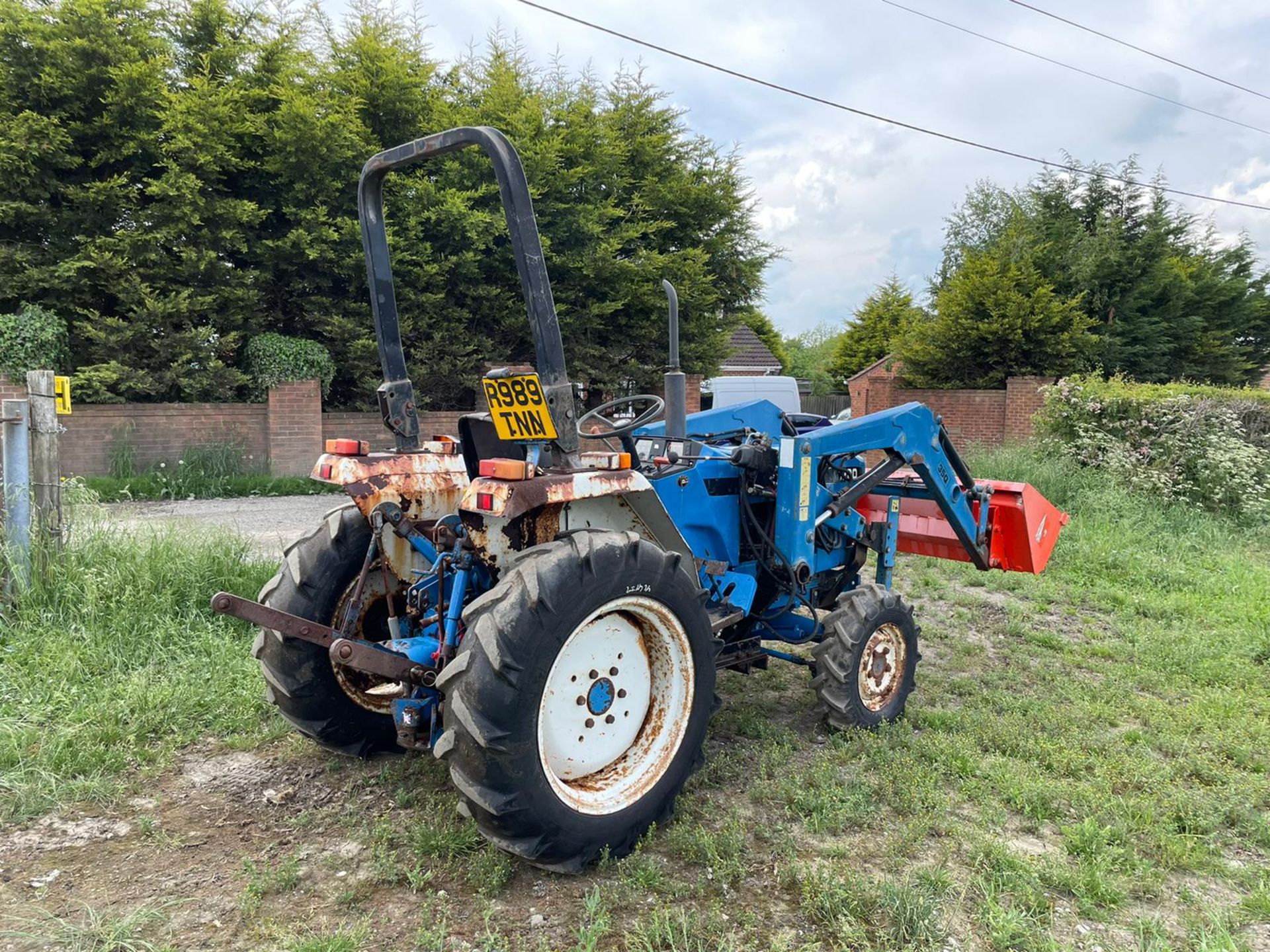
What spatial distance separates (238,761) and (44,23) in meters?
11.3

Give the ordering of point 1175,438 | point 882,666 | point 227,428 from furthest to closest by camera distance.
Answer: point 227,428 < point 1175,438 < point 882,666

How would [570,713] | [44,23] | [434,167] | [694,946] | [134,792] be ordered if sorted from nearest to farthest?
1. [694,946]
2. [570,713]
3. [134,792]
4. [44,23]
5. [434,167]

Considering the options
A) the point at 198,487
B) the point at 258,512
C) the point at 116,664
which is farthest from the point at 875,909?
the point at 198,487

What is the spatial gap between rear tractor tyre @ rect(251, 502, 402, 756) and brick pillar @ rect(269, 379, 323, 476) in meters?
9.55

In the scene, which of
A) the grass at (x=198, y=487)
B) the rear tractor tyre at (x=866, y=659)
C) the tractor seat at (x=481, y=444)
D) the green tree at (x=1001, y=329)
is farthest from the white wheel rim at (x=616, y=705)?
the green tree at (x=1001, y=329)

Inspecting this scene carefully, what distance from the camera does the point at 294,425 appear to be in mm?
12555

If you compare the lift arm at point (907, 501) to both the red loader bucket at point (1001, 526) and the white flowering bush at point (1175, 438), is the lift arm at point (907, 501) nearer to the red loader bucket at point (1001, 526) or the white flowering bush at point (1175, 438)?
the red loader bucket at point (1001, 526)

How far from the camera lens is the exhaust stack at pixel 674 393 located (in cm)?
365

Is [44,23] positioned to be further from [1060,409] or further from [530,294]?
[1060,409]

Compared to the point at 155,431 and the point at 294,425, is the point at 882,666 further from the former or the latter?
the point at 155,431

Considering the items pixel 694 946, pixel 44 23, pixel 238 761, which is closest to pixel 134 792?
pixel 238 761

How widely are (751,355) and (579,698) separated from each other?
32410 millimetres

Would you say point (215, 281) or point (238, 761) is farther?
point (215, 281)

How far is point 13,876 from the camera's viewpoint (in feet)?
9.30
